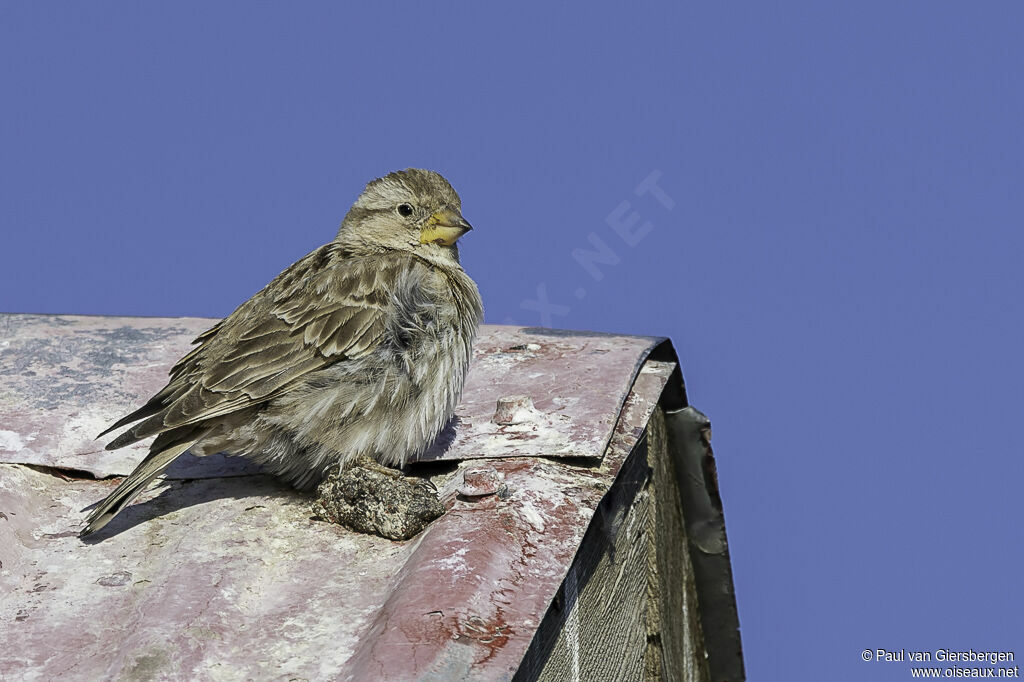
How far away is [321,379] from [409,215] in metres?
1.12

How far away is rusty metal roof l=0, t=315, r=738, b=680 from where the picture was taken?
296 cm

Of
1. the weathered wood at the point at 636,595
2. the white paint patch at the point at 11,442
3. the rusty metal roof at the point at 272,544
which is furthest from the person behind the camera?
the white paint patch at the point at 11,442

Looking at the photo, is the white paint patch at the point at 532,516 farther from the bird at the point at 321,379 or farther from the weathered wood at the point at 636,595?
the bird at the point at 321,379

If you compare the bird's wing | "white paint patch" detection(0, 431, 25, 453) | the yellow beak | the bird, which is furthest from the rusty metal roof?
the yellow beak

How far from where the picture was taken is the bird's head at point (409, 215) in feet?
15.7

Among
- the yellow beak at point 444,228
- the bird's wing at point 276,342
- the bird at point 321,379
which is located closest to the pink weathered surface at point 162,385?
the bird at point 321,379

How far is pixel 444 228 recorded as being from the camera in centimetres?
477

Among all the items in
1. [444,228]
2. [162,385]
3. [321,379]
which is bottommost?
[321,379]

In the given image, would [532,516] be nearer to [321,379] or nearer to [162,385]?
[321,379]

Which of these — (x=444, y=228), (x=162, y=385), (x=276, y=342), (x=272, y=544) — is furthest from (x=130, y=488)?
(x=444, y=228)

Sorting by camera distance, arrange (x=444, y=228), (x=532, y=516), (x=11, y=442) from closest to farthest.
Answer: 1. (x=532, y=516)
2. (x=11, y=442)
3. (x=444, y=228)

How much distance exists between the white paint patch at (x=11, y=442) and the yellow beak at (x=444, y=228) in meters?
1.57

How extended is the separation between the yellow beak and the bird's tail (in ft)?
4.58

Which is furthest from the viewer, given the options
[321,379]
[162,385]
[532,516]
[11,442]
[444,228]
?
[444,228]
